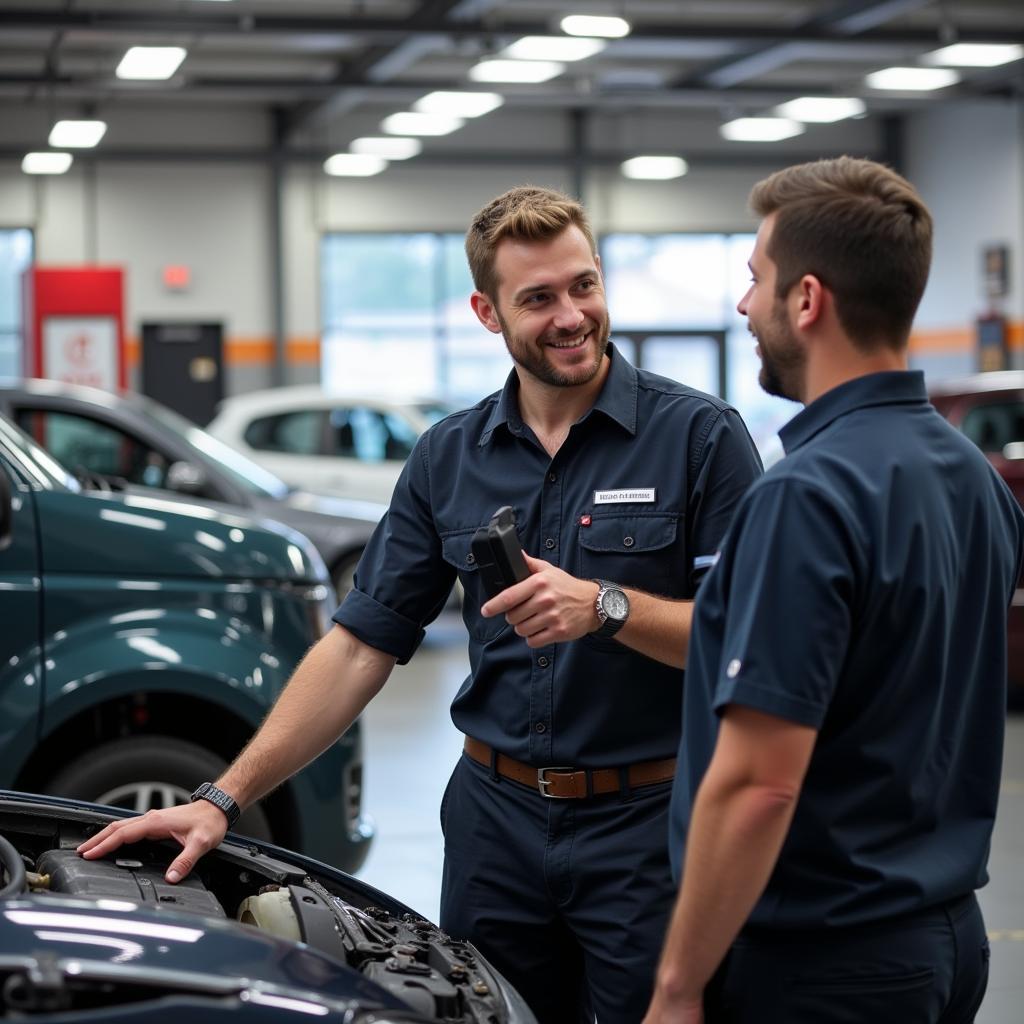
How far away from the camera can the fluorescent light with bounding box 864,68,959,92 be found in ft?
53.4

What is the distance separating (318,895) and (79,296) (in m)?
15.9

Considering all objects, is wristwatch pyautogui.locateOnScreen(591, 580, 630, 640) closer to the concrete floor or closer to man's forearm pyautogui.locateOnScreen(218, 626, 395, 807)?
man's forearm pyautogui.locateOnScreen(218, 626, 395, 807)

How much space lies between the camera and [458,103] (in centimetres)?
1722

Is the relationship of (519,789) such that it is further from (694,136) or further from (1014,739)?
(694,136)

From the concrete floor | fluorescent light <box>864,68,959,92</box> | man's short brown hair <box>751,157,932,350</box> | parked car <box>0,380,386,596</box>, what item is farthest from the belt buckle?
fluorescent light <box>864,68,959,92</box>

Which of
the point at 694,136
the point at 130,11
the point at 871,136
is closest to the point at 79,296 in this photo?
the point at 130,11

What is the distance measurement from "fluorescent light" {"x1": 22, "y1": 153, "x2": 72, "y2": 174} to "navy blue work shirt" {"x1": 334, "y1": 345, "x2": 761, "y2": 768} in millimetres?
16762

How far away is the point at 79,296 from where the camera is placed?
57.0 ft

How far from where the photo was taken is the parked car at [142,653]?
431cm

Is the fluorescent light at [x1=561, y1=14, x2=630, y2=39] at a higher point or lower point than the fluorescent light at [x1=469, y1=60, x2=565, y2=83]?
lower

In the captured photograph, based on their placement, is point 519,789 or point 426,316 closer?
point 519,789

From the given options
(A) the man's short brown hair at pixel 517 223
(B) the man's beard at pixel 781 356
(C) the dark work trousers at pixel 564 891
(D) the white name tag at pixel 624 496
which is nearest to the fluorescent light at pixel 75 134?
(A) the man's short brown hair at pixel 517 223

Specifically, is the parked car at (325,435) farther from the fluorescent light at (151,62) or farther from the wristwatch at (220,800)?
the wristwatch at (220,800)

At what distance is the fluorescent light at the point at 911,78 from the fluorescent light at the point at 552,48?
3.63 metres
